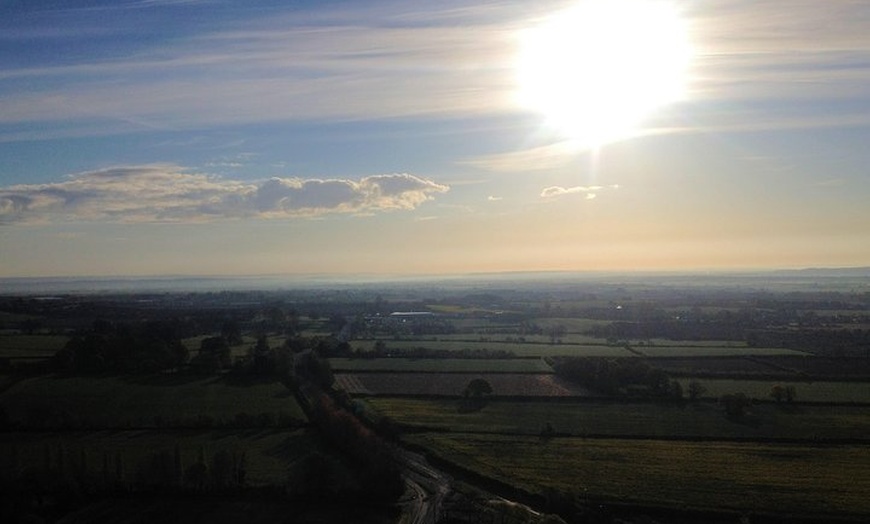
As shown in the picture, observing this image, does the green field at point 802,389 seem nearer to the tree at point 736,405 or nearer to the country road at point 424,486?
the tree at point 736,405

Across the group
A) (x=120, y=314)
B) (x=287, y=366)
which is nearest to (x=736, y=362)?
(x=287, y=366)

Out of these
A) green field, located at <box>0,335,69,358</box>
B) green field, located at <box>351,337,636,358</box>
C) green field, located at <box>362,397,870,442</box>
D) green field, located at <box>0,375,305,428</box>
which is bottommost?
green field, located at <box>362,397,870,442</box>

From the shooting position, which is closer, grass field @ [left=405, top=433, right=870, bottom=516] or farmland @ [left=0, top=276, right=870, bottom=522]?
grass field @ [left=405, top=433, right=870, bottom=516]

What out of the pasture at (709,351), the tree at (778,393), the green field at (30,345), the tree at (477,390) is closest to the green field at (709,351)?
the pasture at (709,351)

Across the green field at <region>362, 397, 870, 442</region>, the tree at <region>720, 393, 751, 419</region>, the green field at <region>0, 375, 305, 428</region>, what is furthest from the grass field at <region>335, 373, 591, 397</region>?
the tree at <region>720, 393, 751, 419</region>

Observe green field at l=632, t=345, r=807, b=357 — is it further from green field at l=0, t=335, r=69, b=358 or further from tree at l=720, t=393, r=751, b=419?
green field at l=0, t=335, r=69, b=358

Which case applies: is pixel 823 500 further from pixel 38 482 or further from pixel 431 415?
pixel 38 482
